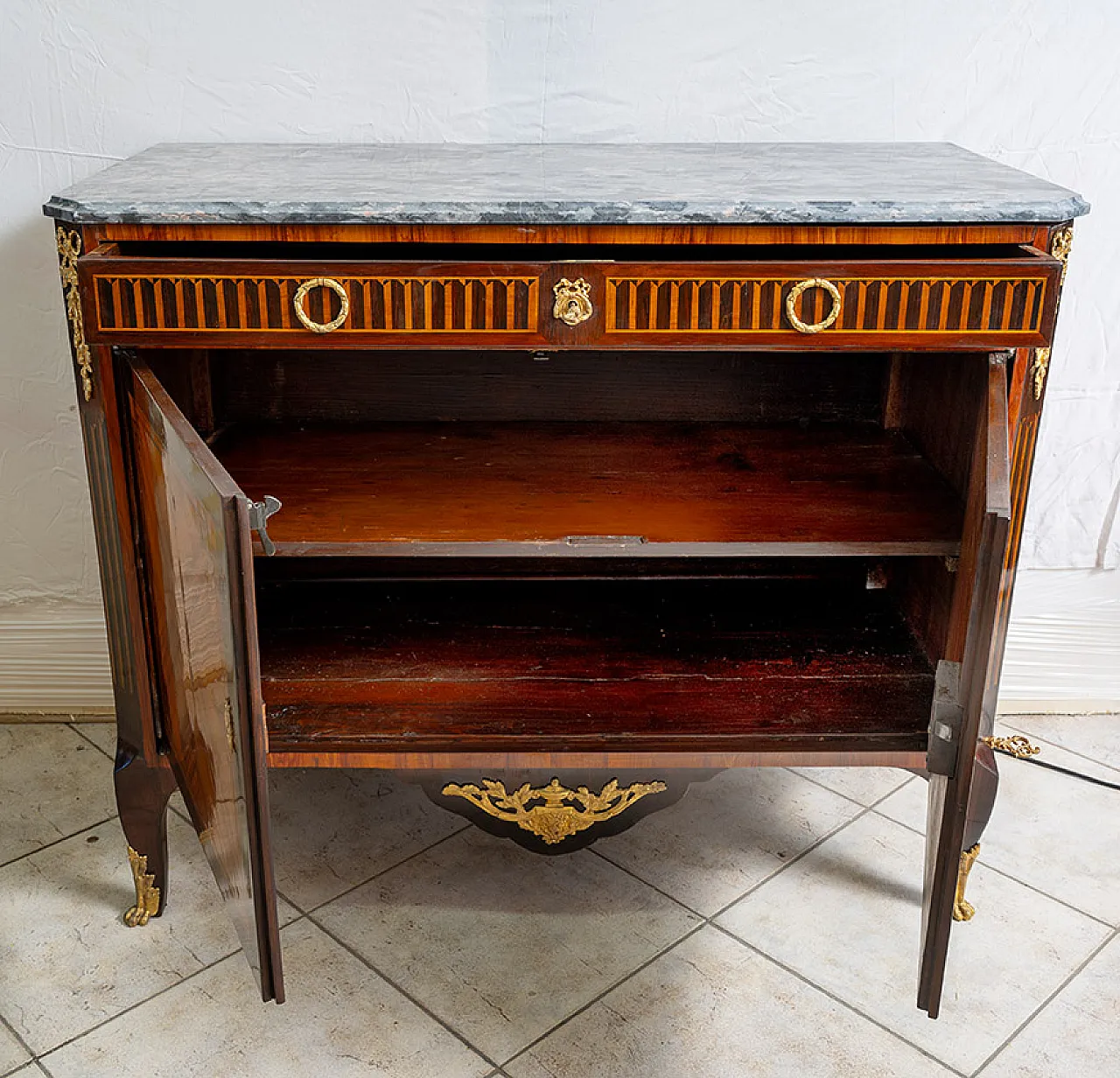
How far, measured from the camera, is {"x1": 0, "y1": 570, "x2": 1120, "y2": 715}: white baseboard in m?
2.10

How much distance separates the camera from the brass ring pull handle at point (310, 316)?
1.32m

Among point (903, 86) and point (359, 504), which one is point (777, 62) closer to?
point (903, 86)

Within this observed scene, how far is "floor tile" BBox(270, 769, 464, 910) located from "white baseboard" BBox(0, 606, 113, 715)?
1.27 ft

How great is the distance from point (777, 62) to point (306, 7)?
666 millimetres

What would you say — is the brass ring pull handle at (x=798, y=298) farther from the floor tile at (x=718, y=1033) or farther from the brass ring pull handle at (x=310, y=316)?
the floor tile at (x=718, y=1033)

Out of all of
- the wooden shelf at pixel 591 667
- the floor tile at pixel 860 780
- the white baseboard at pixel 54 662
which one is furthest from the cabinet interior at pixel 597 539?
the white baseboard at pixel 54 662

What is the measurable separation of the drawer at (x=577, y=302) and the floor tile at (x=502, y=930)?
0.79 meters

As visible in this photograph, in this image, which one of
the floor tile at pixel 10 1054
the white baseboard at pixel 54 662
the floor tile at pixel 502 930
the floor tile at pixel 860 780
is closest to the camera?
the floor tile at pixel 10 1054

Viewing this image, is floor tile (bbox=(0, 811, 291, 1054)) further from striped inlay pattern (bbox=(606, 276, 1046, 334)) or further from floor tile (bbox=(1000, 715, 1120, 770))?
floor tile (bbox=(1000, 715, 1120, 770))

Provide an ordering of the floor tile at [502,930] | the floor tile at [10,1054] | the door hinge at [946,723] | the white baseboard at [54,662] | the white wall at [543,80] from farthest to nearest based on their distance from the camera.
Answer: the white baseboard at [54,662] < the white wall at [543,80] < the floor tile at [502,930] < the floor tile at [10,1054] < the door hinge at [946,723]

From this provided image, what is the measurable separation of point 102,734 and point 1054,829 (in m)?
1.53

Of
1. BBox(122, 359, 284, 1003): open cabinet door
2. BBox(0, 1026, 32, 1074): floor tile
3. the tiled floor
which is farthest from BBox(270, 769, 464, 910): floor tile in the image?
BBox(0, 1026, 32, 1074): floor tile

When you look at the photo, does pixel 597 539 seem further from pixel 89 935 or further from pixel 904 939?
pixel 89 935

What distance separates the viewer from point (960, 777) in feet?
4.05
